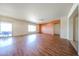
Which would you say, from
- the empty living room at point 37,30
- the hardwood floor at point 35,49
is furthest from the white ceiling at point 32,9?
the hardwood floor at point 35,49

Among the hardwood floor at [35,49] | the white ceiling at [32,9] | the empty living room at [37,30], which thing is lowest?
the hardwood floor at [35,49]

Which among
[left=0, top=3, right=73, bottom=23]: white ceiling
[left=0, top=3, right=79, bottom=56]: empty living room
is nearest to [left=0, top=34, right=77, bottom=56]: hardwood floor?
[left=0, top=3, right=79, bottom=56]: empty living room

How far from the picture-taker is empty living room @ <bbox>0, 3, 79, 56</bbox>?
391cm

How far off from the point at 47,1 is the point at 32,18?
4107 mm

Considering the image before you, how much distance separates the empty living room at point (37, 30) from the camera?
391 cm

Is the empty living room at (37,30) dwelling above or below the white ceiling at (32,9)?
below

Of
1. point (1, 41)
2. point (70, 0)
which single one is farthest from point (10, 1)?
point (1, 41)

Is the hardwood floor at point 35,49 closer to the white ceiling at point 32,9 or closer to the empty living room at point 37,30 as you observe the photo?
the empty living room at point 37,30

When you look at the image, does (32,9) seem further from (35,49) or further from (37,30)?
(37,30)

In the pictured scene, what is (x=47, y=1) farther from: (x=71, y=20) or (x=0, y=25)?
(x=71, y=20)

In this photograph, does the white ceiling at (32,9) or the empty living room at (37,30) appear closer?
the white ceiling at (32,9)

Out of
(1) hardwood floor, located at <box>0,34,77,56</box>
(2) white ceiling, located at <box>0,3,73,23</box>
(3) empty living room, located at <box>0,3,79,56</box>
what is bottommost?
(1) hardwood floor, located at <box>0,34,77,56</box>

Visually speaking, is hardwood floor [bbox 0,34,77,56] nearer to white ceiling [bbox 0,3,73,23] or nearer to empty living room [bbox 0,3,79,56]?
empty living room [bbox 0,3,79,56]

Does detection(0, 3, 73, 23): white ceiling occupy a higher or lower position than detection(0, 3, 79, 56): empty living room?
higher
